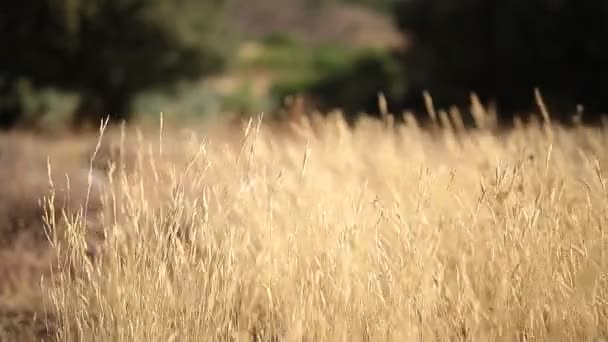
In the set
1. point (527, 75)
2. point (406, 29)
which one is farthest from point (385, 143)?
point (406, 29)

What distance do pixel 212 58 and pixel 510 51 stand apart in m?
4.69

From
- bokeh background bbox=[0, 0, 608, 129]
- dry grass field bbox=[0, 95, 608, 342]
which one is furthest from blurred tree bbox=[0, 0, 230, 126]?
dry grass field bbox=[0, 95, 608, 342]

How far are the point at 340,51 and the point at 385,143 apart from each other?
20.1m

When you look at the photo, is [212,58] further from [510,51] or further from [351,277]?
[351,277]

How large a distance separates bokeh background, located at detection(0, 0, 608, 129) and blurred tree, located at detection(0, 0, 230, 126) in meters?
0.02

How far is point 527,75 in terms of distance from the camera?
11227 mm

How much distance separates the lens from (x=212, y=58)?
40.1ft

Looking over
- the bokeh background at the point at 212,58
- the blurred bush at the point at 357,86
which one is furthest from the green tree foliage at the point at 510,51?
the blurred bush at the point at 357,86

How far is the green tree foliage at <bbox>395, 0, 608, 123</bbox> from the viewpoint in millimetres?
10547

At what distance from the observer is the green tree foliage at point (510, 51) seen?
10547mm

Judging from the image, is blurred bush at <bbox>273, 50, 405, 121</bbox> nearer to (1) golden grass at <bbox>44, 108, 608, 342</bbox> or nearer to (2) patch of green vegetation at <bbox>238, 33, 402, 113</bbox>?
(2) patch of green vegetation at <bbox>238, 33, 402, 113</bbox>

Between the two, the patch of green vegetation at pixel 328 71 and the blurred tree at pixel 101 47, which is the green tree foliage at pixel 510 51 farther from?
the blurred tree at pixel 101 47

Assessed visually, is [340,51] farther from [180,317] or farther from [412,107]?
[180,317]

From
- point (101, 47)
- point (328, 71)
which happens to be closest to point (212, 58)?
point (101, 47)
